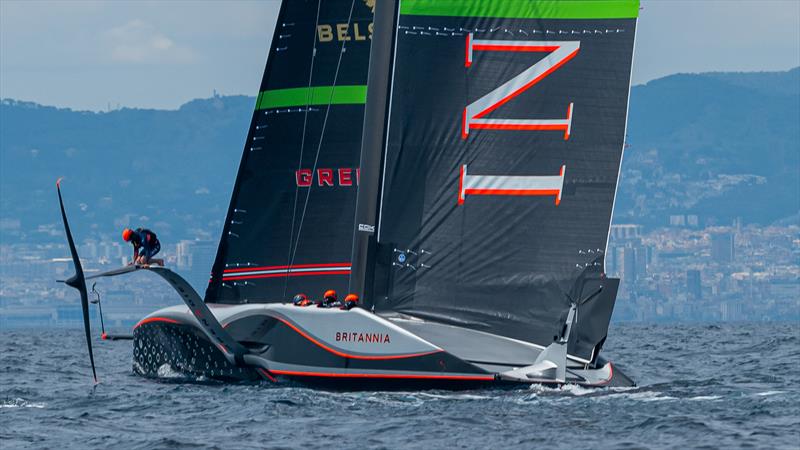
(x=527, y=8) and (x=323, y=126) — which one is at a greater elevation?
(x=527, y=8)

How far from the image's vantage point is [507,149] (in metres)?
23.7

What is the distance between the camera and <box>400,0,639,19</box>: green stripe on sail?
2373 cm

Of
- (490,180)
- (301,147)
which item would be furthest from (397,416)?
(301,147)

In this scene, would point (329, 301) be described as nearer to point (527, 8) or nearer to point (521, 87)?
point (521, 87)

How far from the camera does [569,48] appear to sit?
23.7 meters

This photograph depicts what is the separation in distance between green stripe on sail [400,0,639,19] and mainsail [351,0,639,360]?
15 millimetres

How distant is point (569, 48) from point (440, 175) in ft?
9.10

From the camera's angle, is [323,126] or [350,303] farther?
[323,126]

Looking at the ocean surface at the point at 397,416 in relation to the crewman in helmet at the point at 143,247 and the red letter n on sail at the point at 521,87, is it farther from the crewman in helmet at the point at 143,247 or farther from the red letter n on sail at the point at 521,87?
the red letter n on sail at the point at 521,87

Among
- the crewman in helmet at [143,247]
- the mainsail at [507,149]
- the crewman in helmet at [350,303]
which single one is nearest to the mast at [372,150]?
the mainsail at [507,149]

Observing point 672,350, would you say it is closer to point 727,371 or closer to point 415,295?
point 727,371

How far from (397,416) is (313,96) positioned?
9.04 meters

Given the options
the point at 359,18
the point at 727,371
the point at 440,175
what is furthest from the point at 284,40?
the point at 727,371

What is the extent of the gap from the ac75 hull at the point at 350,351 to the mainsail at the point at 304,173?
6.67 feet
